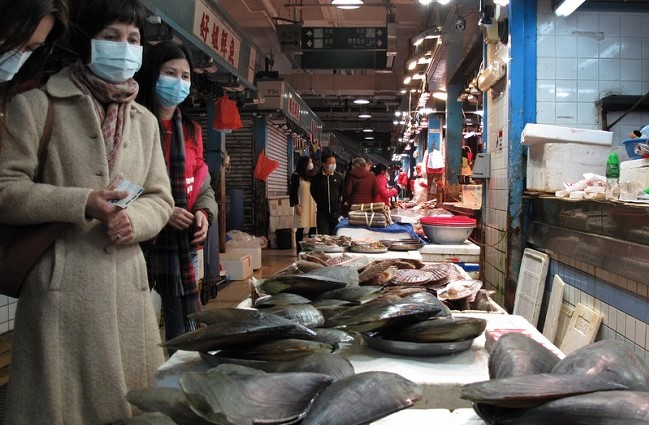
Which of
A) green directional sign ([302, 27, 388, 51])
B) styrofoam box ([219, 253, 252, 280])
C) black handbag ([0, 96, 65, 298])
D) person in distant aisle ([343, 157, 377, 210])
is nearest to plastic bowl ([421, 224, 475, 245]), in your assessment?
black handbag ([0, 96, 65, 298])

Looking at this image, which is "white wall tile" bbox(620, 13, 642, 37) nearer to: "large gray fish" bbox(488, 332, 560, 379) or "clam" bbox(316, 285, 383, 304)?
"clam" bbox(316, 285, 383, 304)

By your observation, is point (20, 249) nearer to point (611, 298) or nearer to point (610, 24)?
point (611, 298)

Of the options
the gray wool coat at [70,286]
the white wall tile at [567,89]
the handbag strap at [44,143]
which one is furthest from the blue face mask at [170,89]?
the white wall tile at [567,89]

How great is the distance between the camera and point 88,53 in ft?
7.03

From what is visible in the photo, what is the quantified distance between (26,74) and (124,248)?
0.80 m

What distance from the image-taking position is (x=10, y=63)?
180cm

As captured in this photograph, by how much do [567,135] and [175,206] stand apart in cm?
372

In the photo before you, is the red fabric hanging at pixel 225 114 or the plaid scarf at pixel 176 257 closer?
the plaid scarf at pixel 176 257

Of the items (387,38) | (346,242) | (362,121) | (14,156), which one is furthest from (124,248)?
(362,121)

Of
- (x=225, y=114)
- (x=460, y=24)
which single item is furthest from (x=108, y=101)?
(x=460, y=24)

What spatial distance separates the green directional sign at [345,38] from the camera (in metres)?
9.01

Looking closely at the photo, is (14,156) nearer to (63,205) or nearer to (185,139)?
(63,205)

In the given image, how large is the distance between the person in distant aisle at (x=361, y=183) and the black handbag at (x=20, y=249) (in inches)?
302

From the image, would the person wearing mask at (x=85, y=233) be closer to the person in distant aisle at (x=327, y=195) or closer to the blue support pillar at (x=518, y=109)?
the blue support pillar at (x=518, y=109)
